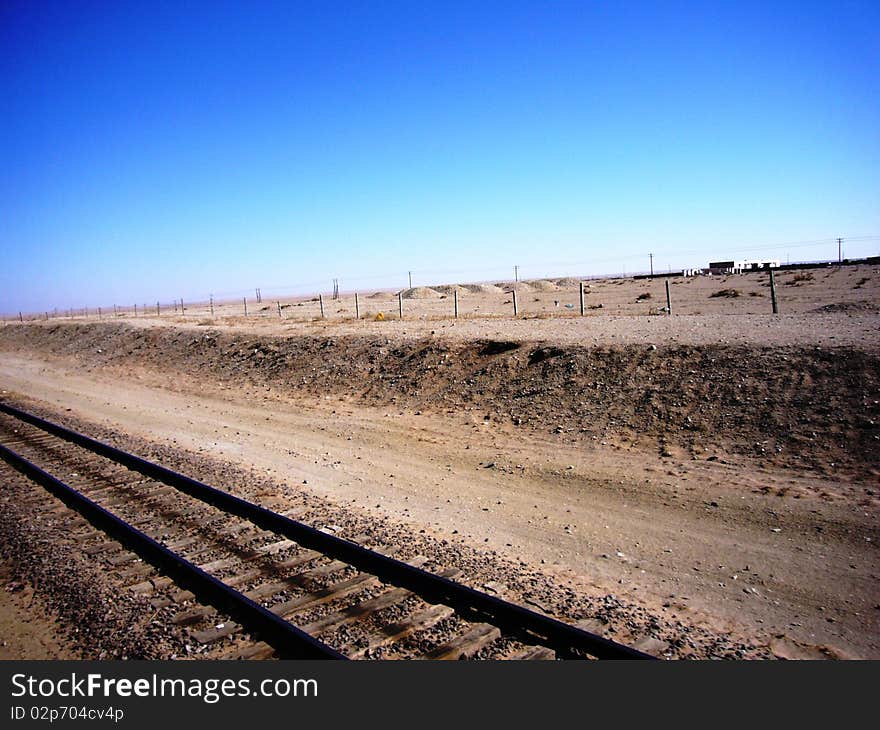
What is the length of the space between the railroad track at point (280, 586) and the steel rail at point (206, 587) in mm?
14

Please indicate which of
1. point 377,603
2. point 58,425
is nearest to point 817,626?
point 377,603

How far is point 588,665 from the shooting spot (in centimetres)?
474

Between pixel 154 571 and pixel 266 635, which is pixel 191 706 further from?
pixel 154 571

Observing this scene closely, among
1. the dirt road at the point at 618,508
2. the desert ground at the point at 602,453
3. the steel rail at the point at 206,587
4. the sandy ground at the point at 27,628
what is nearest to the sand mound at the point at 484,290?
the desert ground at the point at 602,453

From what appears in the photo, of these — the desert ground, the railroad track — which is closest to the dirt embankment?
the desert ground

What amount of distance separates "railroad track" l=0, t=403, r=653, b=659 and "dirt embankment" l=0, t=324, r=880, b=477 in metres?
6.71

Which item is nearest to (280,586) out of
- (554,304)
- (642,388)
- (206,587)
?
(206,587)

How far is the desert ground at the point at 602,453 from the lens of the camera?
6301 mm

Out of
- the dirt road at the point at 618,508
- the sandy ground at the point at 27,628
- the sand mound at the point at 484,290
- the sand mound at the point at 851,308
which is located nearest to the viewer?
the sandy ground at the point at 27,628

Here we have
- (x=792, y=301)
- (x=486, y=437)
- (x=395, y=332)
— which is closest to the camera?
(x=486, y=437)

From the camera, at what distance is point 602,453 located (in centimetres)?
1145

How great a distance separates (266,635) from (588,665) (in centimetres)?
286

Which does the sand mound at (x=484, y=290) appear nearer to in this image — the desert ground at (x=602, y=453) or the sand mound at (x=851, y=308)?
the sand mound at (x=851, y=308)

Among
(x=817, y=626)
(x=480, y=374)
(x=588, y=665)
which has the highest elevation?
(x=480, y=374)
